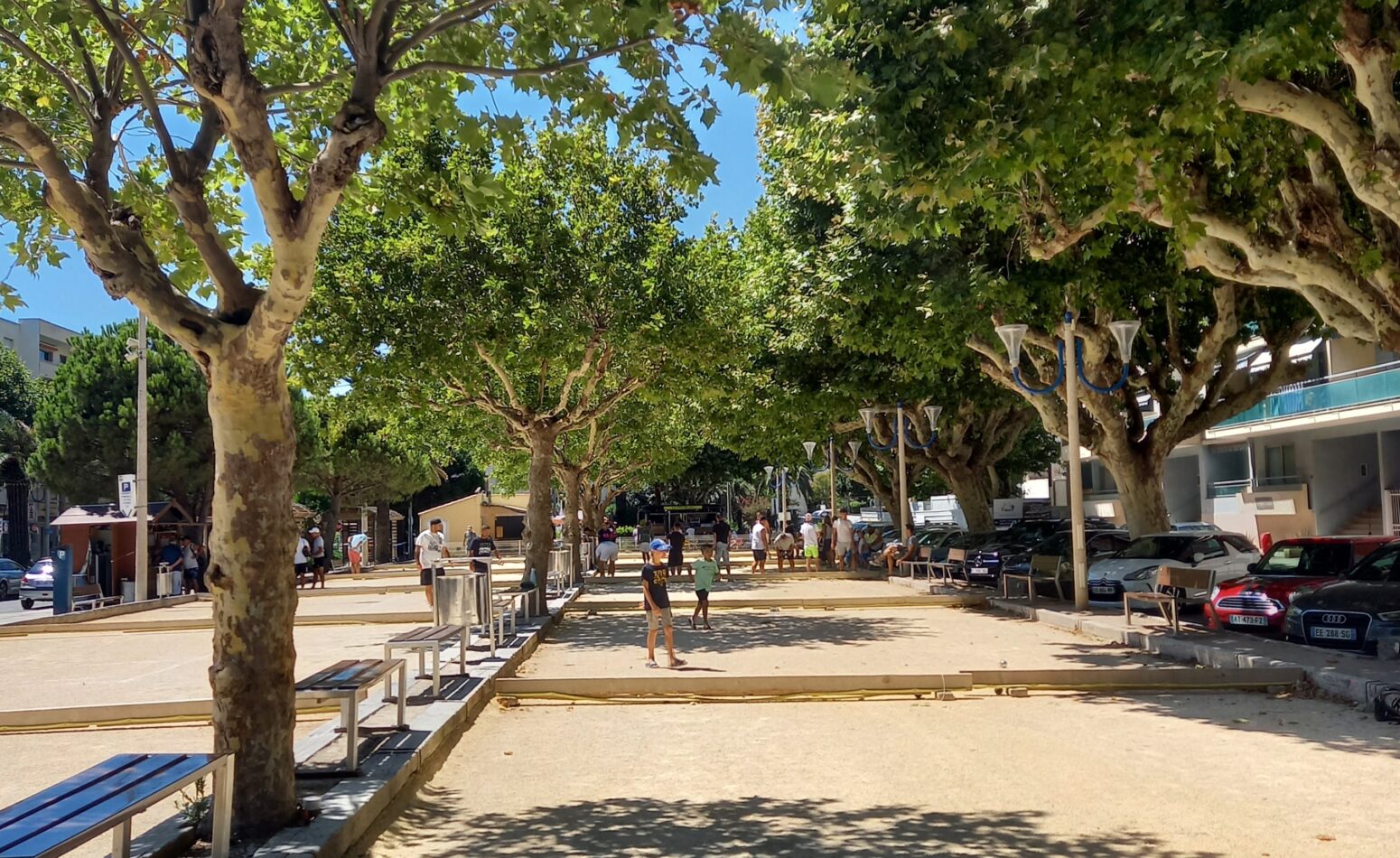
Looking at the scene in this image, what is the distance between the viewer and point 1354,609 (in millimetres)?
11789

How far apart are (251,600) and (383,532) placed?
56.6m

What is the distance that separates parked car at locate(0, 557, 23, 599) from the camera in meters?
37.2

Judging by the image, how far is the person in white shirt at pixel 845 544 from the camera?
3203cm

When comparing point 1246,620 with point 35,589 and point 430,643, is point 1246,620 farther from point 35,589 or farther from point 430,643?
point 35,589

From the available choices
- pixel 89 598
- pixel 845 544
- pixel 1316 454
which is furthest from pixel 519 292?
pixel 1316 454

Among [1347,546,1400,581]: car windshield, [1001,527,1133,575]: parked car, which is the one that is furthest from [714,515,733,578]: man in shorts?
[1347,546,1400,581]: car windshield

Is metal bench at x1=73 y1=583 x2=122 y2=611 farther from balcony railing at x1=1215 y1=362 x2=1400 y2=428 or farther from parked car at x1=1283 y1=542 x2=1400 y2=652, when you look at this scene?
balcony railing at x1=1215 y1=362 x2=1400 y2=428

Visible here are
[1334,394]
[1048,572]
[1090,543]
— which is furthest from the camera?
[1334,394]

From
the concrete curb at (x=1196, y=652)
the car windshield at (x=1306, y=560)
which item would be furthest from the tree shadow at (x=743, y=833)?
the car windshield at (x=1306, y=560)

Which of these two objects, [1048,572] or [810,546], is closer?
[1048,572]

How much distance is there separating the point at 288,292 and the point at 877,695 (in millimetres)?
7080

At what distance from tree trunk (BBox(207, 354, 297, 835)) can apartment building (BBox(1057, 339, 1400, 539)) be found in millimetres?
28794

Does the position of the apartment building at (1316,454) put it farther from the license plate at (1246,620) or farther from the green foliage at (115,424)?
the green foliage at (115,424)

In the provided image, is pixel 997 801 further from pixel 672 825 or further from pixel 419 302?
pixel 419 302
